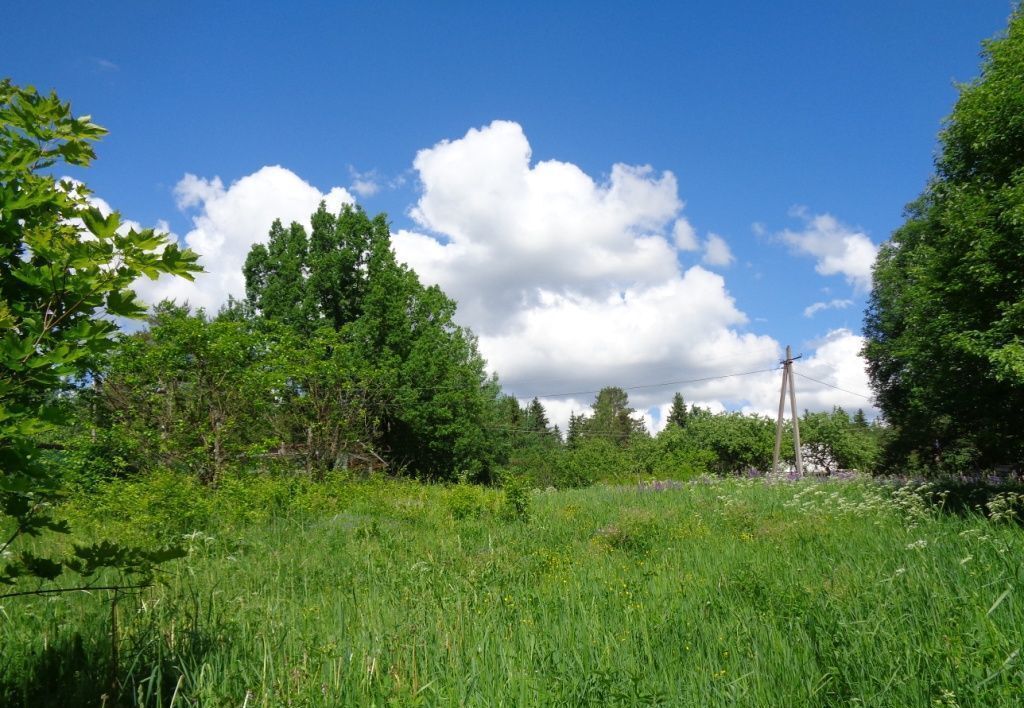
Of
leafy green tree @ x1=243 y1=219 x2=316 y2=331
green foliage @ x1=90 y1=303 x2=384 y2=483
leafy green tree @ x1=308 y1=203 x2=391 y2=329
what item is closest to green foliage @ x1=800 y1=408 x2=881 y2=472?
leafy green tree @ x1=308 y1=203 x2=391 y2=329

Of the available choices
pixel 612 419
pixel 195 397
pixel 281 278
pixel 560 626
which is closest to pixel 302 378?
pixel 195 397

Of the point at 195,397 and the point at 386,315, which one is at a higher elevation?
the point at 386,315

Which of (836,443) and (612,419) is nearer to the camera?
(836,443)

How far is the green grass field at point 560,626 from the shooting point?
9.52ft

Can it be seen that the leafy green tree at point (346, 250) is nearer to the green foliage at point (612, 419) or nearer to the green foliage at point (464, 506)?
the green foliage at point (464, 506)

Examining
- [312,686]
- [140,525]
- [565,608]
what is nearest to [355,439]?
[140,525]

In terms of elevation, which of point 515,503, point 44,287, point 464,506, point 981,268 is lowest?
point 464,506

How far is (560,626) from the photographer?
401 cm

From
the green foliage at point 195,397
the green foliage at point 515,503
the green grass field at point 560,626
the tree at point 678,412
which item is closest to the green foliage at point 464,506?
the green foliage at point 515,503

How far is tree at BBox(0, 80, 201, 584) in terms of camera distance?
1.80 meters

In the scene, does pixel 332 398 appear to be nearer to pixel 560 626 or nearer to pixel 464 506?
pixel 464 506

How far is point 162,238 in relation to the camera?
2.10 meters

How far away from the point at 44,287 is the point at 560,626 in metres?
3.54

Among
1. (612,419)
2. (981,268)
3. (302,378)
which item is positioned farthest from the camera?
(612,419)
